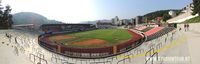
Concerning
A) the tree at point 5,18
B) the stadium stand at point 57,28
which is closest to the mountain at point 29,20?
the stadium stand at point 57,28

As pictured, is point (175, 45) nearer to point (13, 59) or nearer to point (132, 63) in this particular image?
point (132, 63)

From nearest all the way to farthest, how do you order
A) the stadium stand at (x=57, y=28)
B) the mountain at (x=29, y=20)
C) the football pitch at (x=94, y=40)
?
the football pitch at (x=94, y=40) < the stadium stand at (x=57, y=28) < the mountain at (x=29, y=20)

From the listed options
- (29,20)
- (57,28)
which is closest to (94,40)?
(57,28)

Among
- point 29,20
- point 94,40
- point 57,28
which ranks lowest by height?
point 94,40

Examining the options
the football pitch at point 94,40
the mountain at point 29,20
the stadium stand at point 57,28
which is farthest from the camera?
the mountain at point 29,20

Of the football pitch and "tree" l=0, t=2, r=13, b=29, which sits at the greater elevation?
"tree" l=0, t=2, r=13, b=29

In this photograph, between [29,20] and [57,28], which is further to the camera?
[29,20]

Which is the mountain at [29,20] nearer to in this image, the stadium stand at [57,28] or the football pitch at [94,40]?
the stadium stand at [57,28]

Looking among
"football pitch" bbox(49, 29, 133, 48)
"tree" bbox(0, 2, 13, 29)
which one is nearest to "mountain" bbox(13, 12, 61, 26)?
"tree" bbox(0, 2, 13, 29)

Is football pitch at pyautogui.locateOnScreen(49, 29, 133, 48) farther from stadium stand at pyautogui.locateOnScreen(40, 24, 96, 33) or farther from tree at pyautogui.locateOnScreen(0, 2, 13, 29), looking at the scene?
tree at pyautogui.locateOnScreen(0, 2, 13, 29)

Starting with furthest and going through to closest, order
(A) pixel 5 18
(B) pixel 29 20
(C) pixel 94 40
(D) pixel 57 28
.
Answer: (B) pixel 29 20, (D) pixel 57 28, (A) pixel 5 18, (C) pixel 94 40

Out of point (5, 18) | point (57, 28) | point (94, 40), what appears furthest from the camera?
point (57, 28)

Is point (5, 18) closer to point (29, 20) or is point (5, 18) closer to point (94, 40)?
point (94, 40)

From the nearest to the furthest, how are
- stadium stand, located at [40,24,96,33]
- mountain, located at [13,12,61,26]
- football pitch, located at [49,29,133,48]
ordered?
1. football pitch, located at [49,29,133,48]
2. stadium stand, located at [40,24,96,33]
3. mountain, located at [13,12,61,26]
